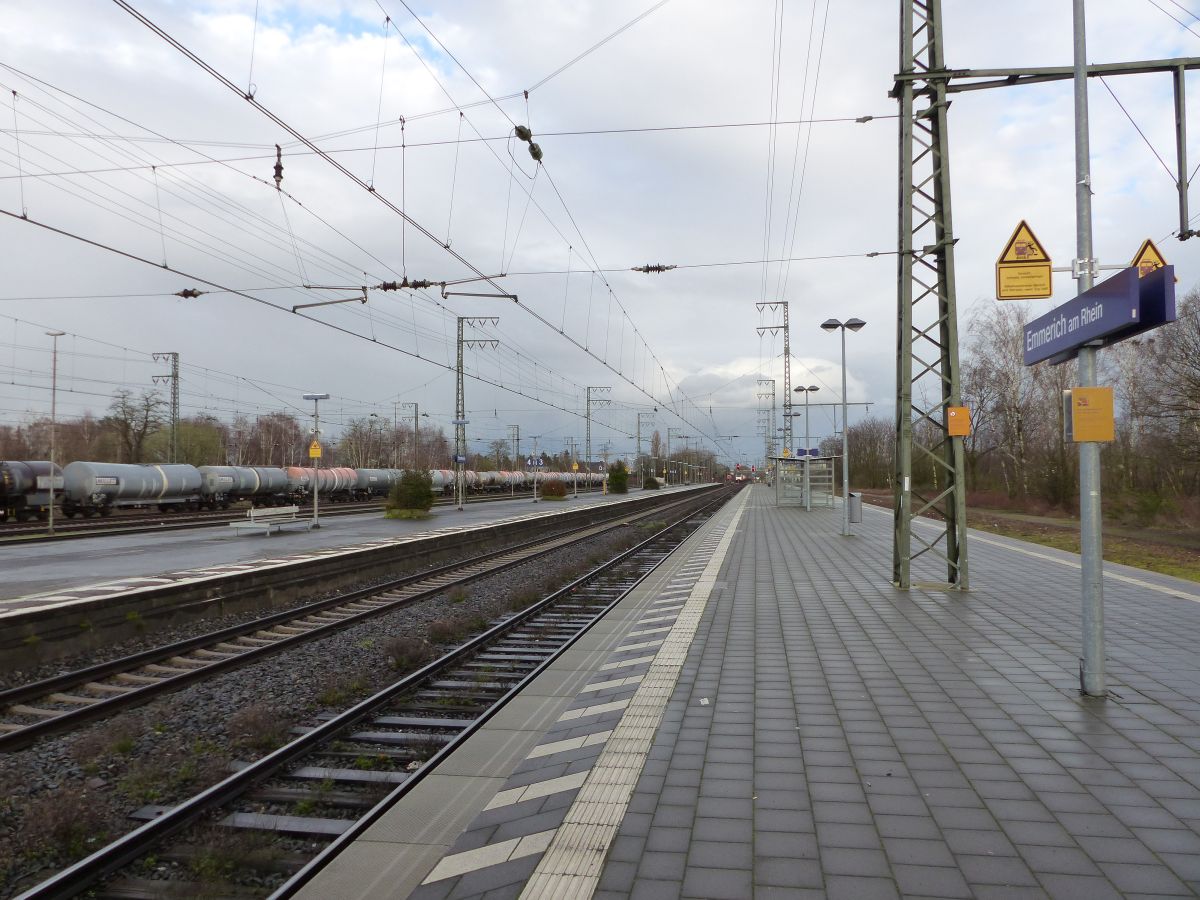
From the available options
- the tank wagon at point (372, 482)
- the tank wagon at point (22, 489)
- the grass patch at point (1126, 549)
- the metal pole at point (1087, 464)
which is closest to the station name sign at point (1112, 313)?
the metal pole at point (1087, 464)

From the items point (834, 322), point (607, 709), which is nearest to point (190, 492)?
point (834, 322)

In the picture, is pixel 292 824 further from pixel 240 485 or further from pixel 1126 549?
pixel 240 485

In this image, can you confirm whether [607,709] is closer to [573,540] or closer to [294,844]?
[294,844]

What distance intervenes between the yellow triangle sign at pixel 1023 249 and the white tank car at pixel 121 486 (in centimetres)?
3340

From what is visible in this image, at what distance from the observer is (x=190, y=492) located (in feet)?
118

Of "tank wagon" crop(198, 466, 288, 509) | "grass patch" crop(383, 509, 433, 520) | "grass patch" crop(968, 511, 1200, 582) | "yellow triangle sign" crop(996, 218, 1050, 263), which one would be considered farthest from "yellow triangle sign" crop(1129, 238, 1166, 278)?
"tank wagon" crop(198, 466, 288, 509)

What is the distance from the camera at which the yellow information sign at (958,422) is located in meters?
10.6

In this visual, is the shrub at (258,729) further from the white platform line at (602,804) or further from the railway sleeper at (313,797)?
the white platform line at (602,804)

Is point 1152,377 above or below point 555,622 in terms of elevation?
above

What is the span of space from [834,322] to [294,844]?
68.5ft

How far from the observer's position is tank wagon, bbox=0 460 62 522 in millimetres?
29844

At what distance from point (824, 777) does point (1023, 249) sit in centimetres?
546

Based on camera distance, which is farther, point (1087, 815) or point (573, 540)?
point (573, 540)

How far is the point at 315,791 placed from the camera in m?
4.84
